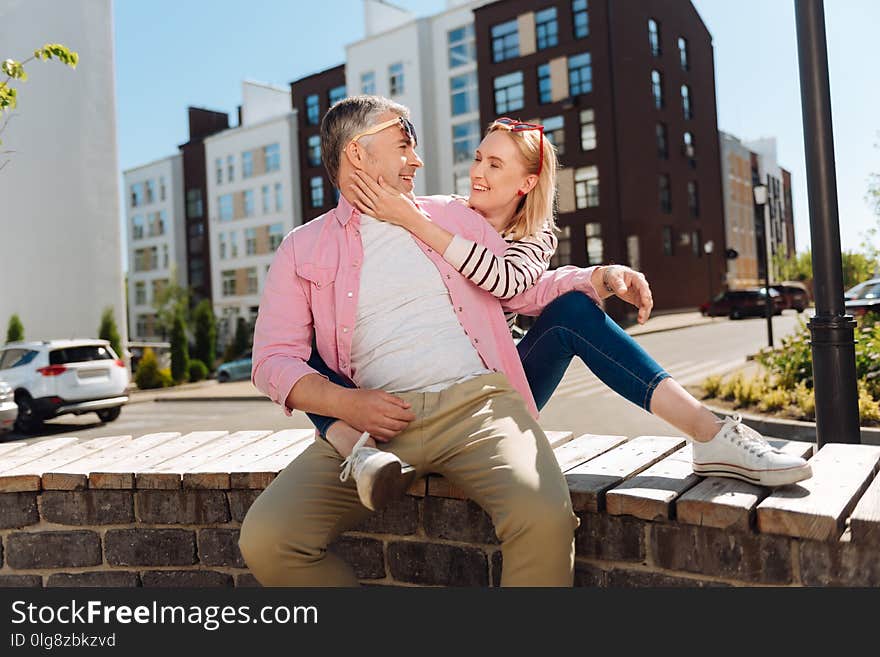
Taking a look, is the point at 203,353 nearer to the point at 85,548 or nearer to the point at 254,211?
the point at 254,211

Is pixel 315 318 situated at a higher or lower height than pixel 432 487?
higher

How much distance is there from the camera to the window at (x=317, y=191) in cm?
4956

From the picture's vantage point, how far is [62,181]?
24.4 m

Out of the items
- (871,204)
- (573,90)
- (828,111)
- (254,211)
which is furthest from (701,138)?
(828,111)

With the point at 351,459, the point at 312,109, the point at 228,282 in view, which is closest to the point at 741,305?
the point at 312,109

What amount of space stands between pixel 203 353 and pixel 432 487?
30003 millimetres

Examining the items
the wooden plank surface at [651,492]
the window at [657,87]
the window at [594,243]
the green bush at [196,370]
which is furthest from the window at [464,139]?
the wooden plank surface at [651,492]

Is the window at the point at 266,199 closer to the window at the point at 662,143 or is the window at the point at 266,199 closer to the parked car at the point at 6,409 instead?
the window at the point at 662,143

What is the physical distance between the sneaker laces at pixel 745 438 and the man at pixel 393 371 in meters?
0.58

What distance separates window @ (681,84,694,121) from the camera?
43.8m

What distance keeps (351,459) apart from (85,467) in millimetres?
1426

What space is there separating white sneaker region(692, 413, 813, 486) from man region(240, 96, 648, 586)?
20.7 inches

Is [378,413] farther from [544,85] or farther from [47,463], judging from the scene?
[544,85]

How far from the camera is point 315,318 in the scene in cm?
260
